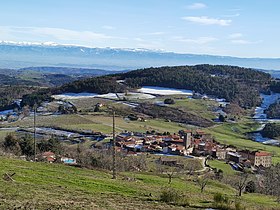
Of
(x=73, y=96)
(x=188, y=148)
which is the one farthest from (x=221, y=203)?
(x=73, y=96)

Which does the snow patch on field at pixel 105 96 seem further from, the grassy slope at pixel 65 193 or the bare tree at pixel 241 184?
the grassy slope at pixel 65 193

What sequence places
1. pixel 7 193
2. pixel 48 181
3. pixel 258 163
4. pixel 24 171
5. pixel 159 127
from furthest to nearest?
pixel 159 127 → pixel 258 163 → pixel 24 171 → pixel 48 181 → pixel 7 193

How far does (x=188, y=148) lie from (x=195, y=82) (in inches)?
3238

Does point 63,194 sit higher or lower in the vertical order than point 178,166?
higher

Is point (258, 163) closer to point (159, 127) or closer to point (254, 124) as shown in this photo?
point (159, 127)

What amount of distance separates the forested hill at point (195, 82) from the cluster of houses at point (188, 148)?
2469 inches

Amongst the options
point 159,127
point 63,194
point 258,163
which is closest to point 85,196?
point 63,194

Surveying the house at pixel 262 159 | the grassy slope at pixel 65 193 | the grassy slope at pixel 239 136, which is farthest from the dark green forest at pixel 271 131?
the grassy slope at pixel 65 193

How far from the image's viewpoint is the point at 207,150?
71.5 m

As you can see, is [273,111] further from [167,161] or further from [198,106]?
[167,161]

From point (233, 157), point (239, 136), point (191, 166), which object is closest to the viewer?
point (191, 166)

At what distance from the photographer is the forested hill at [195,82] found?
468ft

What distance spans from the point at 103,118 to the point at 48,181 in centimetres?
7704

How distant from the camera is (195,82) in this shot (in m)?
154
